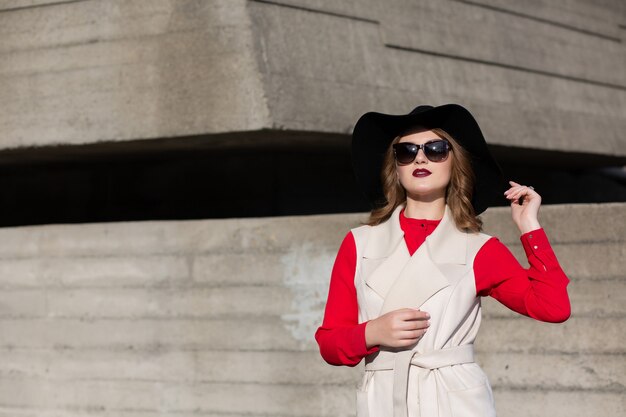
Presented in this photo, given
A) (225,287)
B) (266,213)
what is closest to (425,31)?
(266,213)

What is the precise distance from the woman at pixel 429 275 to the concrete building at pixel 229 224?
Result: 2.41m

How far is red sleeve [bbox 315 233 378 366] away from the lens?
317 centimetres

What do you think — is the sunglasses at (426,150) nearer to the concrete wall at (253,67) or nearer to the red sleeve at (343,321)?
the red sleeve at (343,321)

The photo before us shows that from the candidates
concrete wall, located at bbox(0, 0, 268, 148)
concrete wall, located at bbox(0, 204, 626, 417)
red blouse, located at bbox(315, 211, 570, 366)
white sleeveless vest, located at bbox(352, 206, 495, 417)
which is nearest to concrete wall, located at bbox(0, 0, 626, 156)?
concrete wall, located at bbox(0, 0, 268, 148)

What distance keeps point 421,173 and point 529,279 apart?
0.46 meters

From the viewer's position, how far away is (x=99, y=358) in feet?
20.8

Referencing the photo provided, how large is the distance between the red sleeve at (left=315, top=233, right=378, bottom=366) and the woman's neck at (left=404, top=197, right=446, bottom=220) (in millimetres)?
211

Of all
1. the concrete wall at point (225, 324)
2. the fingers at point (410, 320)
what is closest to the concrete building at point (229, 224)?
the concrete wall at point (225, 324)

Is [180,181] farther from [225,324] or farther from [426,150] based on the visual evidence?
[426,150]

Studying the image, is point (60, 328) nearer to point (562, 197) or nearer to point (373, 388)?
point (373, 388)

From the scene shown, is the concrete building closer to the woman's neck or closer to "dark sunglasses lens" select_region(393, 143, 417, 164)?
the woman's neck

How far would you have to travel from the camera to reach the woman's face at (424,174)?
130 inches

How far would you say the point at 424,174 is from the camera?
10.8 feet

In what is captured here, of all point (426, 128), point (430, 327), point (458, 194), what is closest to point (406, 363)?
point (430, 327)
